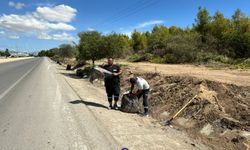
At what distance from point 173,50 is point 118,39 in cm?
939

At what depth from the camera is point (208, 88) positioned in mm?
12406

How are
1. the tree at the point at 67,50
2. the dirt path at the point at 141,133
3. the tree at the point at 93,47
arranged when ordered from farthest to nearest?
1. the tree at the point at 67,50
2. the tree at the point at 93,47
3. the dirt path at the point at 141,133

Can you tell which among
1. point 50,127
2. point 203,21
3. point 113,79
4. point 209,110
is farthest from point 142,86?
point 203,21

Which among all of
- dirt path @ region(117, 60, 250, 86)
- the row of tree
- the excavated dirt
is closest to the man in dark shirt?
the excavated dirt

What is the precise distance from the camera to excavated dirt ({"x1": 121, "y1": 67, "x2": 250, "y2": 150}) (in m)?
8.09

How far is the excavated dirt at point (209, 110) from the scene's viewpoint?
809cm

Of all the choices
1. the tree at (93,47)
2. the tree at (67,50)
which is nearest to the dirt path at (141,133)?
the tree at (93,47)

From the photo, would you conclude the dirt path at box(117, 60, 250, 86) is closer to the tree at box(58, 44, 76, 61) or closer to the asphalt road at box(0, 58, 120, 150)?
the asphalt road at box(0, 58, 120, 150)

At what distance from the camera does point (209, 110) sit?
9.91m

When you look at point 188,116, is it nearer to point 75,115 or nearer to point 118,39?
point 75,115

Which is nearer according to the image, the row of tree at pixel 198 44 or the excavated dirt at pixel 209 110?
the excavated dirt at pixel 209 110

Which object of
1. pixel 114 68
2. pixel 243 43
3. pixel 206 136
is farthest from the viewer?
pixel 243 43

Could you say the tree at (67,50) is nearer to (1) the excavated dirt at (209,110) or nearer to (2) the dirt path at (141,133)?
(1) the excavated dirt at (209,110)

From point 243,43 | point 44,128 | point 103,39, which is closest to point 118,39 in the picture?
point 103,39
